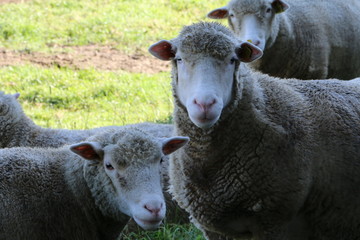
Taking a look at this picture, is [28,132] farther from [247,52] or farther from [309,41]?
[309,41]

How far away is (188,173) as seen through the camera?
4477 mm

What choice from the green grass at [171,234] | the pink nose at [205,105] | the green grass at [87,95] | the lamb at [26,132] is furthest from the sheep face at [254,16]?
the pink nose at [205,105]

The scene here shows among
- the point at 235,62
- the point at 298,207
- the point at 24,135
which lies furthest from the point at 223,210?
the point at 24,135

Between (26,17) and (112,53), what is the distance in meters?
2.36

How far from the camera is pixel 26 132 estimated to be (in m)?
6.56

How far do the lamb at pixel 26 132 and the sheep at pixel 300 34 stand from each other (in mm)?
1606

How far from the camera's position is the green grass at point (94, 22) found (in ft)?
42.9

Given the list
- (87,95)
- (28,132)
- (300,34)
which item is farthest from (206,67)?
(87,95)

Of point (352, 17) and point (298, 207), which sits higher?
point (298, 207)

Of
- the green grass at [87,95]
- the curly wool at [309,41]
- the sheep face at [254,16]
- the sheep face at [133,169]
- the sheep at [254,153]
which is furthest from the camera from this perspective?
the green grass at [87,95]

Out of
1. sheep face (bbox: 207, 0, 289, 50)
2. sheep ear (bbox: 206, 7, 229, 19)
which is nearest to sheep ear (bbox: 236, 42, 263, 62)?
sheep face (bbox: 207, 0, 289, 50)

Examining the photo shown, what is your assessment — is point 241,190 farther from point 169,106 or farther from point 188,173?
point 169,106

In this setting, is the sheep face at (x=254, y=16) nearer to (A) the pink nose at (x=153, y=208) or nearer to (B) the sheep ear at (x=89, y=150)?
(B) the sheep ear at (x=89, y=150)

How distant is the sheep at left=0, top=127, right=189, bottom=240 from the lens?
4258mm
